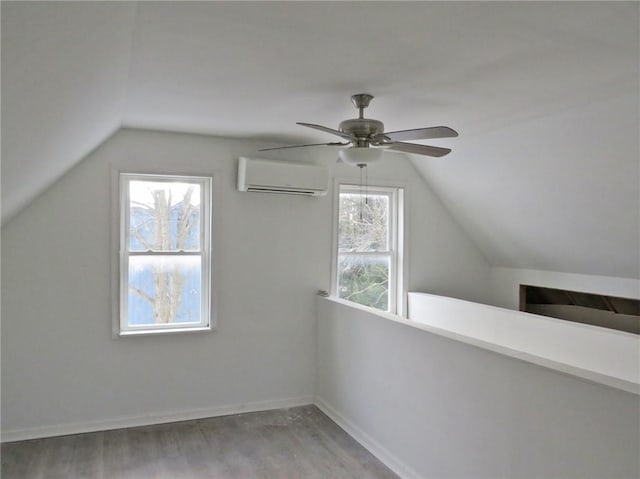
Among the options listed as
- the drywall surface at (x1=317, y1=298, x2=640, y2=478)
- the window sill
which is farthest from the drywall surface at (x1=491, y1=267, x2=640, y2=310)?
the window sill

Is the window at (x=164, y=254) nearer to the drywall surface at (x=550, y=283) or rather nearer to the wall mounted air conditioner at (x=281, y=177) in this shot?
the wall mounted air conditioner at (x=281, y=177)

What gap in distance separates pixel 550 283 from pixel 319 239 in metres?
2.27

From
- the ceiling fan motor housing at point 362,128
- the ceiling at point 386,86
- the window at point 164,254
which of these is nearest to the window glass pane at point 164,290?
the window at point 164,254

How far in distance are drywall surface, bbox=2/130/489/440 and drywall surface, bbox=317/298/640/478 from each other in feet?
2.05

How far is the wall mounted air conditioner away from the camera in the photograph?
4.07 metres

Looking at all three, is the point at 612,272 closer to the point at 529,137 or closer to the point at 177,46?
the point at 529,137

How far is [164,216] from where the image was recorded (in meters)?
4.10

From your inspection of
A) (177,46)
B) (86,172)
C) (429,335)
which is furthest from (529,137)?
(86,172)

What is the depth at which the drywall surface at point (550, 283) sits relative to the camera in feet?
13.3

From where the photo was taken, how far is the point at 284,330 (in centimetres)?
443

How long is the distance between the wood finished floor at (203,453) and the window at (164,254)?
82 cm

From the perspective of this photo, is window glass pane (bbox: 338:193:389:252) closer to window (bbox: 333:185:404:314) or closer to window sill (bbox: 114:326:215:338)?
window (bbox: 333:185:404:314)

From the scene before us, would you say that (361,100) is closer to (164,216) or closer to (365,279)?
(164,216)

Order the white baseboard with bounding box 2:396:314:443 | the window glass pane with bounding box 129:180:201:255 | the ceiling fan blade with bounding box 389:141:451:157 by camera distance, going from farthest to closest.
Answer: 1. the window glass pane with bounding box 129:180:201:255
2. the white baseboard with bounding box 2:396:314:443
3. the ceiling fan blade with bounding box 389:141:451:157
